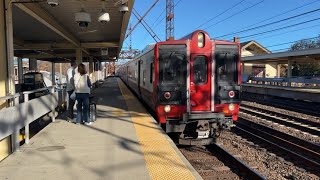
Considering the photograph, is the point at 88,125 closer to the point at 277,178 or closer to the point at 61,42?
the point at 277,178

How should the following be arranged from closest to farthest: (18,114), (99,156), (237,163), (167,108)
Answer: (99,156), (18,114), (237,163), (167,108)

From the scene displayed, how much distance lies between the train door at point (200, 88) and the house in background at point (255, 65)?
146ft

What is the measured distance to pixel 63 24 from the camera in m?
15.8

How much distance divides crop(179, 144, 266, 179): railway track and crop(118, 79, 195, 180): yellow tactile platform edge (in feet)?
3.51

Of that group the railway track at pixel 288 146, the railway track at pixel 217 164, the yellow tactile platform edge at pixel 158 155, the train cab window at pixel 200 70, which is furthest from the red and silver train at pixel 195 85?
the railway track at pixel 288 146

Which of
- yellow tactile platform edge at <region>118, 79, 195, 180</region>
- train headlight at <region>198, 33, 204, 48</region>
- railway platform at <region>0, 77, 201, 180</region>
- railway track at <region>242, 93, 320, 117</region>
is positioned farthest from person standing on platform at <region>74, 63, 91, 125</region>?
railway track at <region>242, 93, 320, 117</region>

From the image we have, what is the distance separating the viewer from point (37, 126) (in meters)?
12.4

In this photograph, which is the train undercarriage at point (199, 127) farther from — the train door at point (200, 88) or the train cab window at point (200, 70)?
the train cab window at point (200, 70)

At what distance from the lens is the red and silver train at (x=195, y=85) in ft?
30.5

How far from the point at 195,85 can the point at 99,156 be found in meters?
3.91

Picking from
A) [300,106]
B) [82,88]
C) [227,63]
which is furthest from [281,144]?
[300,106]

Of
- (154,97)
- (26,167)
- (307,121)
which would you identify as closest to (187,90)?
(154,97)

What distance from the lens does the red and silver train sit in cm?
930

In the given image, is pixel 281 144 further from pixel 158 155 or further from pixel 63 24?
pixel 63 24
